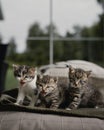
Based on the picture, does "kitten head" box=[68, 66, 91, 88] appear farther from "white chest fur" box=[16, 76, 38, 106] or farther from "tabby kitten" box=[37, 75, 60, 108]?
"white chest fur" box=[16, 76, 38, 106]

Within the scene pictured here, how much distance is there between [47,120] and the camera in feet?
6.23

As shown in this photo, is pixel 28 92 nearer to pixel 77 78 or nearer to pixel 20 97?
pixel 20 97

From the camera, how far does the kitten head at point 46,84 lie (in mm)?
A: 2104

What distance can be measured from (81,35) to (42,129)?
11.2 ft

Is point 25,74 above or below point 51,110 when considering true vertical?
above

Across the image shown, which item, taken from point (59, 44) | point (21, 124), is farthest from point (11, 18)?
point (21, 124)

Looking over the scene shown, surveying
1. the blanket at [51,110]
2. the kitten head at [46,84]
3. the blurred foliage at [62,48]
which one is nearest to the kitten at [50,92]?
the kitten head at [46,84]

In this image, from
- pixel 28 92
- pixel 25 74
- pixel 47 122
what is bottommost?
pixel 47 122

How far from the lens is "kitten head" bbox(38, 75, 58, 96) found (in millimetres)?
2104

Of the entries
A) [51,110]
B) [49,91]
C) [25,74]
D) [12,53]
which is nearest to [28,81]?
[25,74]

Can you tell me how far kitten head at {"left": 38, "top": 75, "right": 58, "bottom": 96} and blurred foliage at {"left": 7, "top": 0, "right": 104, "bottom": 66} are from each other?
9.59 feet

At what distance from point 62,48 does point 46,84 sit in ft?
10.1

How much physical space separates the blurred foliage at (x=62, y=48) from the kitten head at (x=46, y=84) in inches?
115

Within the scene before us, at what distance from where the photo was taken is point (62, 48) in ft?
16.9
